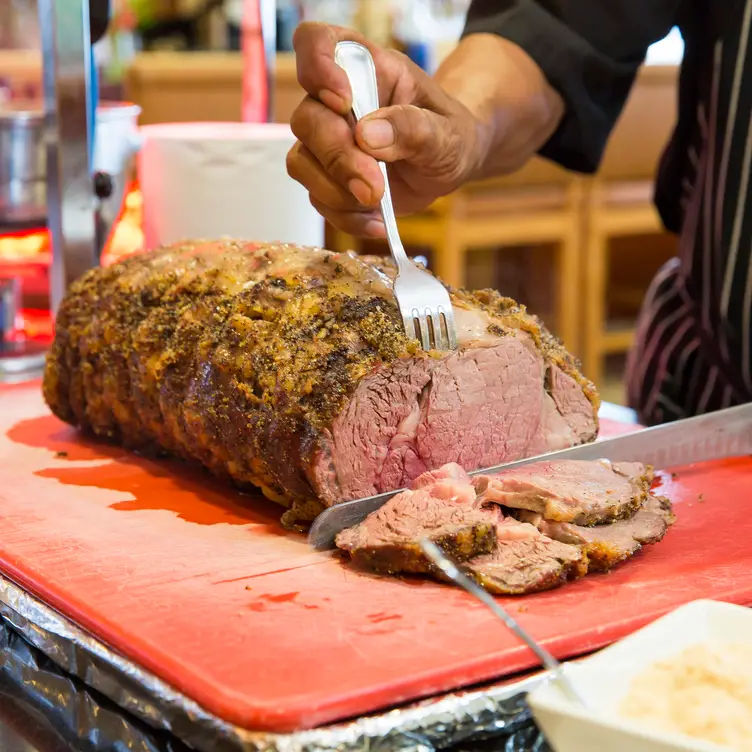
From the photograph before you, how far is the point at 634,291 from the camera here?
7.14 metres

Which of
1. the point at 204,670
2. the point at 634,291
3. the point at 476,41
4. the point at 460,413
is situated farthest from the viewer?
the point at 634,291

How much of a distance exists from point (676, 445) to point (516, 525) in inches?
21.6

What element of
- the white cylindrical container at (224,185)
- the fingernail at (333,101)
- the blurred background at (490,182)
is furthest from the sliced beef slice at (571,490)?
the blurred background at (490,182)

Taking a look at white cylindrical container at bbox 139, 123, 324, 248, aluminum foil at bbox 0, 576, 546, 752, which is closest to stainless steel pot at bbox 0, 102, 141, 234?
white cylindrical container at bbox 139, 123, 324, 248

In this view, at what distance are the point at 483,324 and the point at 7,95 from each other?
5.46 m

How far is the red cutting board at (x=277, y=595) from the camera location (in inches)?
51.1

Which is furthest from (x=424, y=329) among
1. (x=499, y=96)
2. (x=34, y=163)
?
(x=34, y=163)

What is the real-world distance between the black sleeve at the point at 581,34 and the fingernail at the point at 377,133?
77 cm

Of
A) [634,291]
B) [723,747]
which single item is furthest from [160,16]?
[723,747]

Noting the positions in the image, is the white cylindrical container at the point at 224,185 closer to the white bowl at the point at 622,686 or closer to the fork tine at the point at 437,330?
the fork tine at the point at 437,330

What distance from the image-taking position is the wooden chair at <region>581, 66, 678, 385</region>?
620 centimetres

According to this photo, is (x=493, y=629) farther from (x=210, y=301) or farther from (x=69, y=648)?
(x=210, y=301)

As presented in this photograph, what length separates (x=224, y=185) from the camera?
10.0 feet

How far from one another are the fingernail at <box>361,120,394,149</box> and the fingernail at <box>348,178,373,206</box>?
0.21ft
